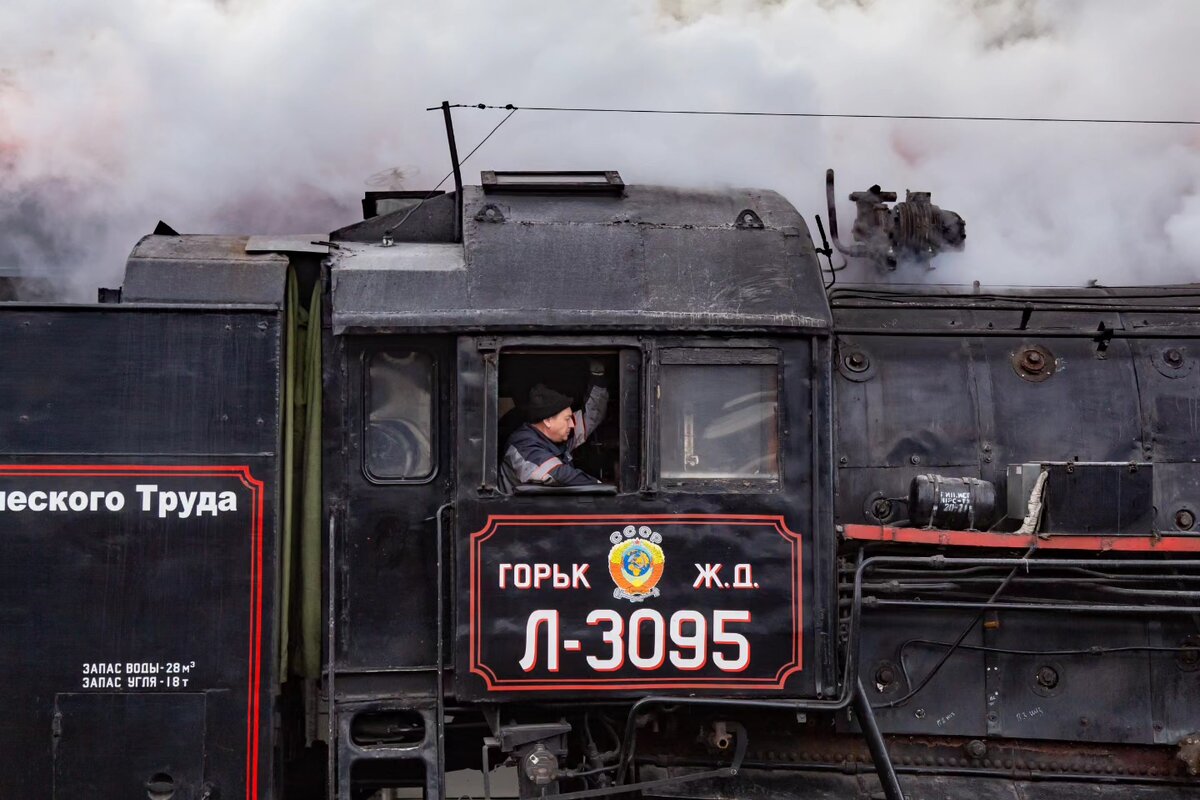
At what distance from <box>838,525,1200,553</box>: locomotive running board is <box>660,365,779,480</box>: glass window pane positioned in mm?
479

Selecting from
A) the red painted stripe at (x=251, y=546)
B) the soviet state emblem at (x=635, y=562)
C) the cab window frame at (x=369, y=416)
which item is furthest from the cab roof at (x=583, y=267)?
the soviet state emblem at (x=635, y=562)

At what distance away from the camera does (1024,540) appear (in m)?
4.71

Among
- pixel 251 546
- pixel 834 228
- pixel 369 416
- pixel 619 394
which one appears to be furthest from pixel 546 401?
pixel 834 228

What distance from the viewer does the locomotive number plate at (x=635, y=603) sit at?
4449mm

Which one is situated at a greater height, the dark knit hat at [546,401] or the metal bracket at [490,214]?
the metal bracket at [490,214]

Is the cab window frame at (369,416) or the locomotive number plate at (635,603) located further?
the cab window frame at (369,416)

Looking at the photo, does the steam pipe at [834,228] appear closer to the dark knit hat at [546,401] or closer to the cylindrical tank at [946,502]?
the cylindrical tank at [946,502]

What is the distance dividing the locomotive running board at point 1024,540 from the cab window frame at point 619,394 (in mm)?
886

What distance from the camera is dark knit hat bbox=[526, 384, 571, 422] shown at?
4.75 m

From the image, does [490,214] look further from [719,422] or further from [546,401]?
[719,422]

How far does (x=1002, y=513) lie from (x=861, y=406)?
0.73 metres

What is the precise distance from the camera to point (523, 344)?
14.7ft

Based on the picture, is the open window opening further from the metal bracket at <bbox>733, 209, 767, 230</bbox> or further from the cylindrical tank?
the cylindrical tank

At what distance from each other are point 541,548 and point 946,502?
5.23 ft
